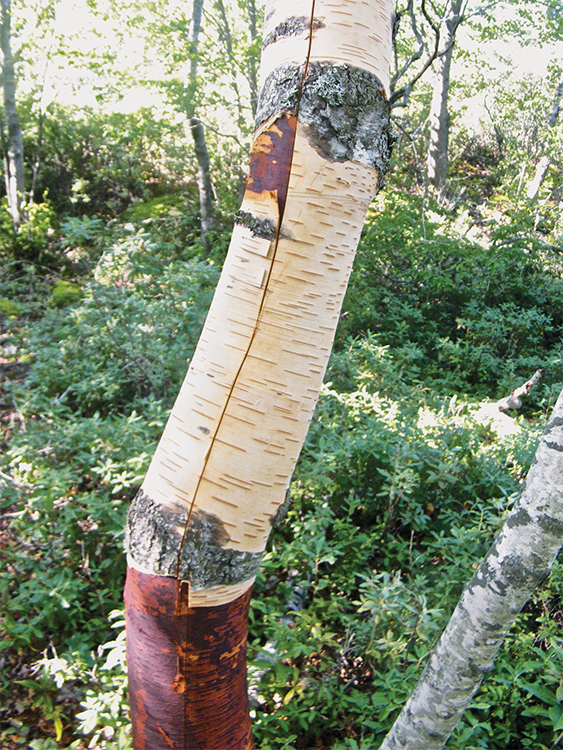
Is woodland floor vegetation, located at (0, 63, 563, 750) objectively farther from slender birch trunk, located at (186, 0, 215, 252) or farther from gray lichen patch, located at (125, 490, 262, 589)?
slender birch trunk, located at (186, 0, 215, 252)

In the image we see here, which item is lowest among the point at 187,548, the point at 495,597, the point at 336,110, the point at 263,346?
the point at 495,597

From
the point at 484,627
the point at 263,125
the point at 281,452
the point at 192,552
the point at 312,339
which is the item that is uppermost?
the point at 263,125

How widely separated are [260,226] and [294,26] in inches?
15.9

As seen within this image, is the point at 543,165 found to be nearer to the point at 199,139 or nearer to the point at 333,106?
the point at 199,139

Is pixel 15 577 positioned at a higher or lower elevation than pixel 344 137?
lower

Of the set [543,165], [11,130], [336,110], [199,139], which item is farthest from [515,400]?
[543,165]

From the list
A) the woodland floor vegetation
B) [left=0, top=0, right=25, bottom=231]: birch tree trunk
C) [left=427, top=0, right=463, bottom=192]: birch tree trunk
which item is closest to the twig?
the woodland floor vegetation

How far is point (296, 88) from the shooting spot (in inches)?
36.0

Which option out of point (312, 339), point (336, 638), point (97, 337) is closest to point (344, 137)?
point (312, 339)

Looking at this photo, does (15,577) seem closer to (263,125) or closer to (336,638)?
(336,638)

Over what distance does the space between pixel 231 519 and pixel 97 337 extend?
11.8 ft

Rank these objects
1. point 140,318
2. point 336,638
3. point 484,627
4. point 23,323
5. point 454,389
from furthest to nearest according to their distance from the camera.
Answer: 1. point 23,323
2. point 454,389
3. point 140,318
4. point 336,638
5. point 484,627

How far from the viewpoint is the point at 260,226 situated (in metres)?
0.92

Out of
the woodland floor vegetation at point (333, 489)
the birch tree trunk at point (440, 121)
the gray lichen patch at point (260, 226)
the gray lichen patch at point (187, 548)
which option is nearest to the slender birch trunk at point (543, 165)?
the birch tree trunk at point (440, 121)
